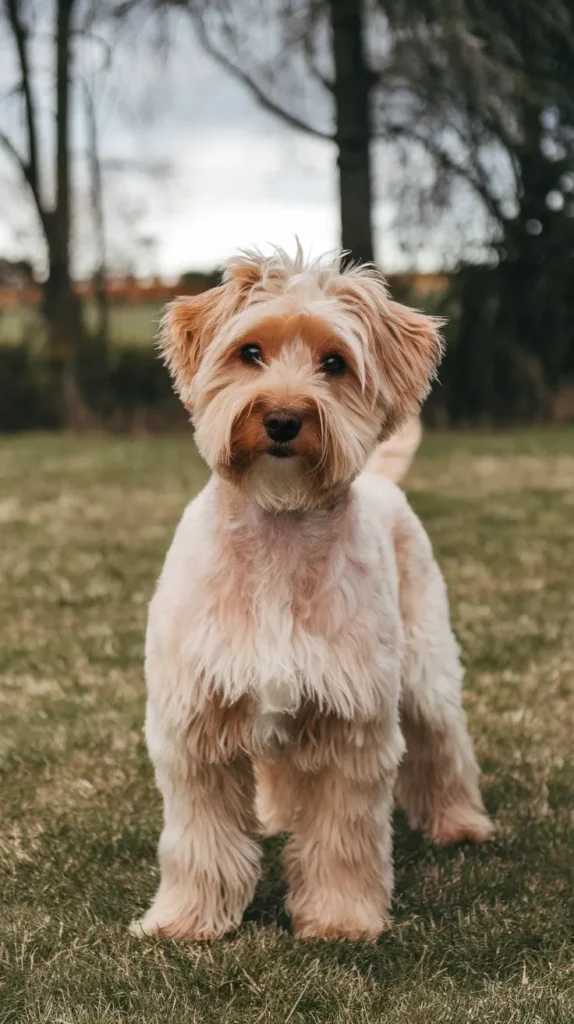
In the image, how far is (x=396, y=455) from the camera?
462 cm

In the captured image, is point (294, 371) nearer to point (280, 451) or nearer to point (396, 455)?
point (280, 451)

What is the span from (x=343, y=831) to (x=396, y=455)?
1.61 meters

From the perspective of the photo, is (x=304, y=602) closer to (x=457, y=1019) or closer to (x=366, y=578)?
(x=366, y=578)

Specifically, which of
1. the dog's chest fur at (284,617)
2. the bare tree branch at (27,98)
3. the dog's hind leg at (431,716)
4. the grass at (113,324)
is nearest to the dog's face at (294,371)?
the dog's chest fur at (284,617)

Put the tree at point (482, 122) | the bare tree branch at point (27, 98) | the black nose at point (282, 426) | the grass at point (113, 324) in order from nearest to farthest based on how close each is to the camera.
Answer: the black nose at point (282, 426) < the tree at point (482, 122) < the grass at point (113, 324) < the bare tree branch at point (27, 98)

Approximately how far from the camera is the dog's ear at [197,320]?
328 centimetres

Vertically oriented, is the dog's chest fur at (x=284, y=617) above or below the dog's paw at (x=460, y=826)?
above

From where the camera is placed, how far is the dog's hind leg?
13.3 ft

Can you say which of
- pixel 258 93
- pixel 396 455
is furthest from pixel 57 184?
pixel 396 455

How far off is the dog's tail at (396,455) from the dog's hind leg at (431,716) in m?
0.39

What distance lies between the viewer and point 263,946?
336 cm

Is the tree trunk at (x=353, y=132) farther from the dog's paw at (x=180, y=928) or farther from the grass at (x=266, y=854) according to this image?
the dog's paw at (x=180, y=928)

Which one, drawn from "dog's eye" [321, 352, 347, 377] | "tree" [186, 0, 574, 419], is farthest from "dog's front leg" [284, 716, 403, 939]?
"tree" [186, 0, 574, 419]

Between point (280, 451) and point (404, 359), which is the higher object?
point (404, 359)
